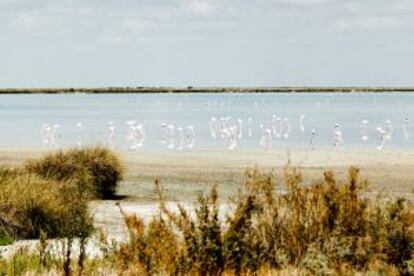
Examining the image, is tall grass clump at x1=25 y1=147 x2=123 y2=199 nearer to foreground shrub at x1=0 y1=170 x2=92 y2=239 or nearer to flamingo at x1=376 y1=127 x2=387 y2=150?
foreground shrub at x1=0 y1=170 x2=92 y2=239

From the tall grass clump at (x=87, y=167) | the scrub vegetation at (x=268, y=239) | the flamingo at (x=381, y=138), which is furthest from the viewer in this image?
the flamingo at (x=381, y=138)

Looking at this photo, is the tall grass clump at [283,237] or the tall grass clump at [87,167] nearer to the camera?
the tall grass clump at [283,237]

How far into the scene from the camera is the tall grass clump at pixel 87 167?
72.7 ft

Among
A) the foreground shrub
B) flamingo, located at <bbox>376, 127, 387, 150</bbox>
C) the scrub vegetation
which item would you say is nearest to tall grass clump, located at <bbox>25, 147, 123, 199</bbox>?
the foreground shrub

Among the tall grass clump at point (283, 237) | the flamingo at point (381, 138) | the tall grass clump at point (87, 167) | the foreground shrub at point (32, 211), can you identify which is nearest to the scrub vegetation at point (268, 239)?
the tall grass clump at point (283, 237)

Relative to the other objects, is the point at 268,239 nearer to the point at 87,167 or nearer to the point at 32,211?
the point at 32,211

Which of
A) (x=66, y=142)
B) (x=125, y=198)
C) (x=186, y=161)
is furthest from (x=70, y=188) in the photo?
(x=66, y=142)

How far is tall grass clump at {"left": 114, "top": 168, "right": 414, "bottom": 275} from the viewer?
9.65 metres

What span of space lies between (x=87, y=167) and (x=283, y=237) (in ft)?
39.3

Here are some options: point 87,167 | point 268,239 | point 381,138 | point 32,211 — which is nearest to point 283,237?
point 268,239

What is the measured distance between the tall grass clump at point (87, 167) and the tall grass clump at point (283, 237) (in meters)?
10.2

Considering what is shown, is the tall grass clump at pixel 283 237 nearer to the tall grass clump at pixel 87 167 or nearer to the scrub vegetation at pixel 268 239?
the scrub vegetation at pixel 268 239

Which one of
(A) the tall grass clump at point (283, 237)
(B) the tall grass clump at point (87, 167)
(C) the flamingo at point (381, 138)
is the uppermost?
(A) the tall grass clump at point (283, 237)

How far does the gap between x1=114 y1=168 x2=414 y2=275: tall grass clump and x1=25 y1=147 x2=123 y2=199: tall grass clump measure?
1017 cm
